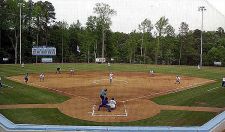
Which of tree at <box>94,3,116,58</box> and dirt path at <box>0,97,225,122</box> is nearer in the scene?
dirt path at <box>0,97,225,122</box>

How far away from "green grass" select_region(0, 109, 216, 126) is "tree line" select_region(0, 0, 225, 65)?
5785cm

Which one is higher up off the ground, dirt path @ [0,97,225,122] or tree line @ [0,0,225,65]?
tree line @ [0,0,225,65]

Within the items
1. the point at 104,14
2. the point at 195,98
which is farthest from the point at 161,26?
the point at 195,98

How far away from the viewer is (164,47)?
9150 centimetres

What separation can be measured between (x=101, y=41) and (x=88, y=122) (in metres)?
75.1

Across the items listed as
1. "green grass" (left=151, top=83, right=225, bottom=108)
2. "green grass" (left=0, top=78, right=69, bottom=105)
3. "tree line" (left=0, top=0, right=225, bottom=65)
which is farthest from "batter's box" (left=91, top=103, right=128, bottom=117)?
"tree line" (left=0, top=0, right=225, bottom=65)

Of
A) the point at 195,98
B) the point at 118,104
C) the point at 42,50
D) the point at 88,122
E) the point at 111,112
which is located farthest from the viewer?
the point at 42,50

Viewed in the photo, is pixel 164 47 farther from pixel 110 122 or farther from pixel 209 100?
pixel 110 122

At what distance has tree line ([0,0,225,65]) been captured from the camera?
8181 cm

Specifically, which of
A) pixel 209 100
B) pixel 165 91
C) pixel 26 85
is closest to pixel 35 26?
pixel 26 85

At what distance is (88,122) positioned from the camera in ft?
65.5

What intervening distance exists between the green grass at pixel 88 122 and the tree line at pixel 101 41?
57852mm

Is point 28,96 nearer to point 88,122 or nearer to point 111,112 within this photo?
point 111,112

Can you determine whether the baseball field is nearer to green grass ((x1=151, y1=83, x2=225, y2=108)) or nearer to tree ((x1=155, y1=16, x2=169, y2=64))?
green grass ((x1=151, y1=83, x2=225, y2=108))
